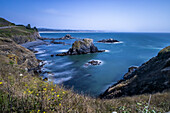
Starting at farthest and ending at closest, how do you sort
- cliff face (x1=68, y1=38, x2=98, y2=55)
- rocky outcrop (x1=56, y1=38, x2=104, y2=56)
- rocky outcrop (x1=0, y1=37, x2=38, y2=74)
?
cliff face (x1=68, y1=38, x2=98, y2=55)
rocky outcrop (x1=56, y1=38, x2=104, y2=56)
rocky outcrop (x1=0, y1=37, x2=38, y2=74)

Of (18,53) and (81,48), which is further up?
(18,53)

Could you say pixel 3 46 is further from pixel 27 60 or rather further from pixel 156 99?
pixel 156 99

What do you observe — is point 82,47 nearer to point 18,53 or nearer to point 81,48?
point 81,48

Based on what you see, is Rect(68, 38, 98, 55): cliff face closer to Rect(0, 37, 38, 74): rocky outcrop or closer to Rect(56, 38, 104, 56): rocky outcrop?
Rect(56, 38, 104, 56): rocky outcrop

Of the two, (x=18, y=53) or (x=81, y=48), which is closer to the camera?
(x=18, y=53)

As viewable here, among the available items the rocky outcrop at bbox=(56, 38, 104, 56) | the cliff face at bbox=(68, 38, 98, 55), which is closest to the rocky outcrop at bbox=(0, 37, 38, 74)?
the rocky outcrop at bbox=(56, 38, 104, 56)

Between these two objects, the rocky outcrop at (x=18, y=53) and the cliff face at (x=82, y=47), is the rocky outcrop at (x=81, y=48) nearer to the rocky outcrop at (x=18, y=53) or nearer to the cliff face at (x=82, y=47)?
the cliff face at (x=82, y=47)

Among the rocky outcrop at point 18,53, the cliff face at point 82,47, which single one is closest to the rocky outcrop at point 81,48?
the cliff face at point 82,47

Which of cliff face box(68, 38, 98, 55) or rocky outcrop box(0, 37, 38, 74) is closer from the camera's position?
rocky outcrop box(0, 37, 38, 74)

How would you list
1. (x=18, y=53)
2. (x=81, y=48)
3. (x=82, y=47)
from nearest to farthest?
(x=18, y=53) → (x=81, y=48) → (x=82, y=47)

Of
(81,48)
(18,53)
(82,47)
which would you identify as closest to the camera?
(18,53)

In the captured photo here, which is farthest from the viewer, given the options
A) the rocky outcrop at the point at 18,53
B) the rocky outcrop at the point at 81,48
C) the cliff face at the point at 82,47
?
the cliff face at the point at 82,47

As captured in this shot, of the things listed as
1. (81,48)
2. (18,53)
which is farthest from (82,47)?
(18,53)

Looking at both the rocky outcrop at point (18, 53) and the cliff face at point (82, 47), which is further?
the cliff face at point (82, 47)
